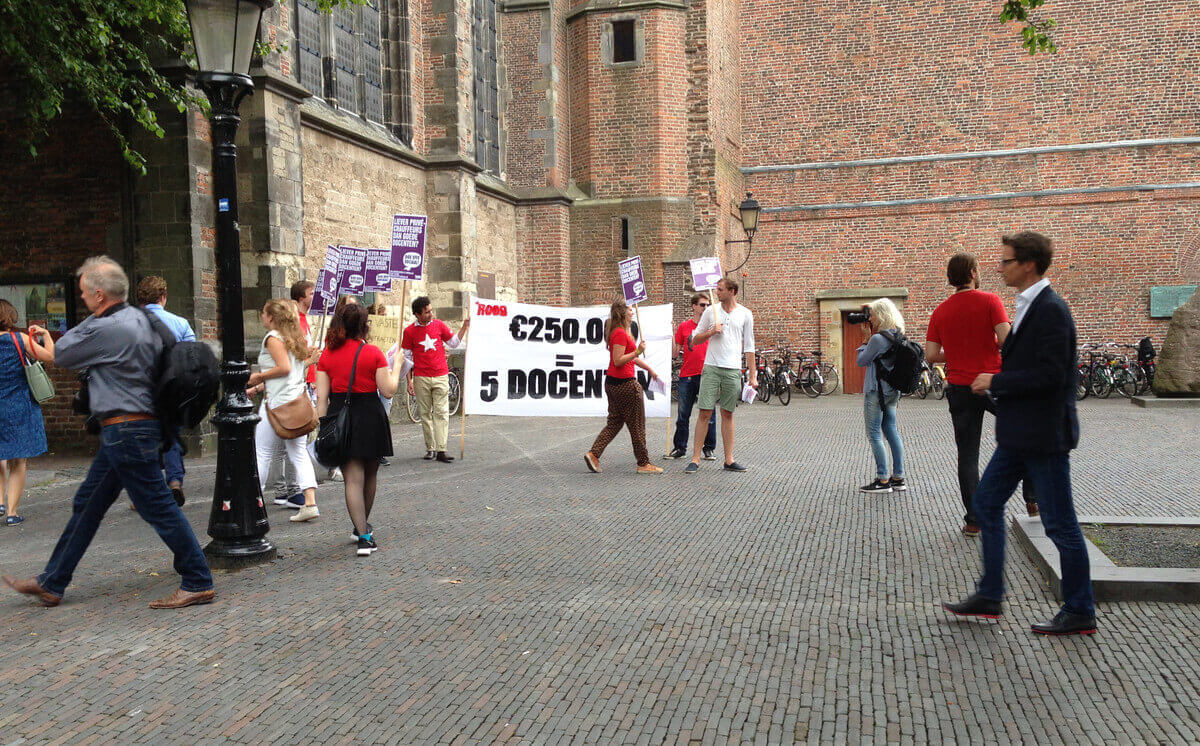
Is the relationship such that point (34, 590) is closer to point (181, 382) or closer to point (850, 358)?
point (181, 382)

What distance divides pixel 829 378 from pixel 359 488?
1994 cm

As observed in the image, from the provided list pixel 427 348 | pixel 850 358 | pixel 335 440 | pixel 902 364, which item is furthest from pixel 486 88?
pixel 335 440

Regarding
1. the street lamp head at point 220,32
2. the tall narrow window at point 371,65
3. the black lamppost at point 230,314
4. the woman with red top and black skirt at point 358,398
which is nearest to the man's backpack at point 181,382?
the black lamppost at point 230,314

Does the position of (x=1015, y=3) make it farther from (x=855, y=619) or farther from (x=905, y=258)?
(x=905, y=258)

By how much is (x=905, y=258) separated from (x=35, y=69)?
21095mm

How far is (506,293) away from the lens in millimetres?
24016

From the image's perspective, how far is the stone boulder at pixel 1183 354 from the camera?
672 inches

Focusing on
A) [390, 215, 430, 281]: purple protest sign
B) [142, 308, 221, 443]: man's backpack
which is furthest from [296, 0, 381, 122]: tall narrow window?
[142, 308, 221, 443]: man's backpack

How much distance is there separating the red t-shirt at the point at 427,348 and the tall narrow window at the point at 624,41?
14889 mm

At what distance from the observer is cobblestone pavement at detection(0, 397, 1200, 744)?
Answer: 3605mm

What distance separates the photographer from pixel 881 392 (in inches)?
334

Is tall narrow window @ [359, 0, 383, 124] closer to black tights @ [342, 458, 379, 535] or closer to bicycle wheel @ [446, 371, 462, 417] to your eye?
bicycle wheel @ [446, 371, 462, 417]

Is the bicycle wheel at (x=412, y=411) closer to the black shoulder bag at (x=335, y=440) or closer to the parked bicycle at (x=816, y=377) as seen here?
the black shoulder bag at (x=335, y=440)

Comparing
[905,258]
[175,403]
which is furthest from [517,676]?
[905,258]
